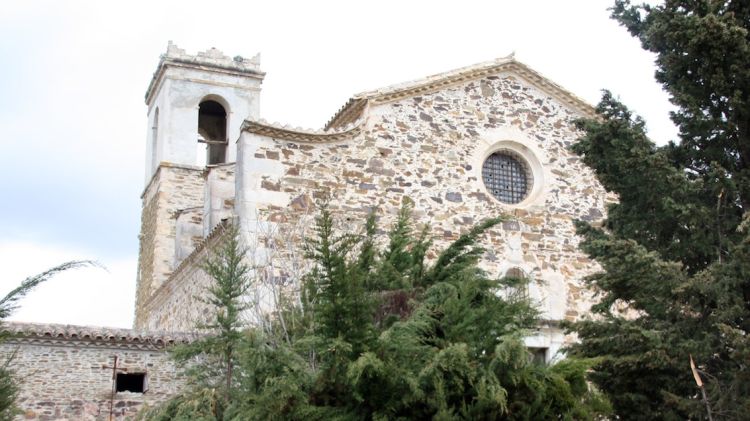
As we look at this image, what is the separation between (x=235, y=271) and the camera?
13258mm

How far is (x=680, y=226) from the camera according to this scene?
13.5 meters

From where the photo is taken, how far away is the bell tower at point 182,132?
2745cm

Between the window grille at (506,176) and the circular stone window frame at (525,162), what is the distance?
69 mm

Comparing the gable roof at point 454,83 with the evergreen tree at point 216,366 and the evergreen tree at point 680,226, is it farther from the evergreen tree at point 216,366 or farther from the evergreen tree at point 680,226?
the evergreen tree at point 216,366

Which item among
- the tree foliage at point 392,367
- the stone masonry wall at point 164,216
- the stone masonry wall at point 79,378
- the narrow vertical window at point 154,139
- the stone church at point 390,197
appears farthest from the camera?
the narrow vertical window at point 154,139

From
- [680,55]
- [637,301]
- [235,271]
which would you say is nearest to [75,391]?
[235,271]

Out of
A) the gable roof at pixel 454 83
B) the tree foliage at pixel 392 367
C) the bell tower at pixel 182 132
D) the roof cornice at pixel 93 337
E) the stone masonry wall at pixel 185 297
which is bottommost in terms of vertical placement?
the tree foliage at pixel 392 367

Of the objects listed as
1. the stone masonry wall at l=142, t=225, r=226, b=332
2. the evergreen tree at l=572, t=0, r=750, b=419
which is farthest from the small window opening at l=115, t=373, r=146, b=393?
the evergreen tree at l=572, t=0, r=750, b=419

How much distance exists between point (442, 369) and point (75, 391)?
628cm

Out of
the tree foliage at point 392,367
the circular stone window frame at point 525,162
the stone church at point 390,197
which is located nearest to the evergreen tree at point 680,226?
the tree foliage at point 392,367

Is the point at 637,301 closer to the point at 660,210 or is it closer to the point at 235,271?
the point at 660,210

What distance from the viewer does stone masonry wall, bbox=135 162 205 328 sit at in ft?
88.7

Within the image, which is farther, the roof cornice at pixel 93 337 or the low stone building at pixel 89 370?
the roof cornice at pixel 93 337

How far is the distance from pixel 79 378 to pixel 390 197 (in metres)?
5.78
